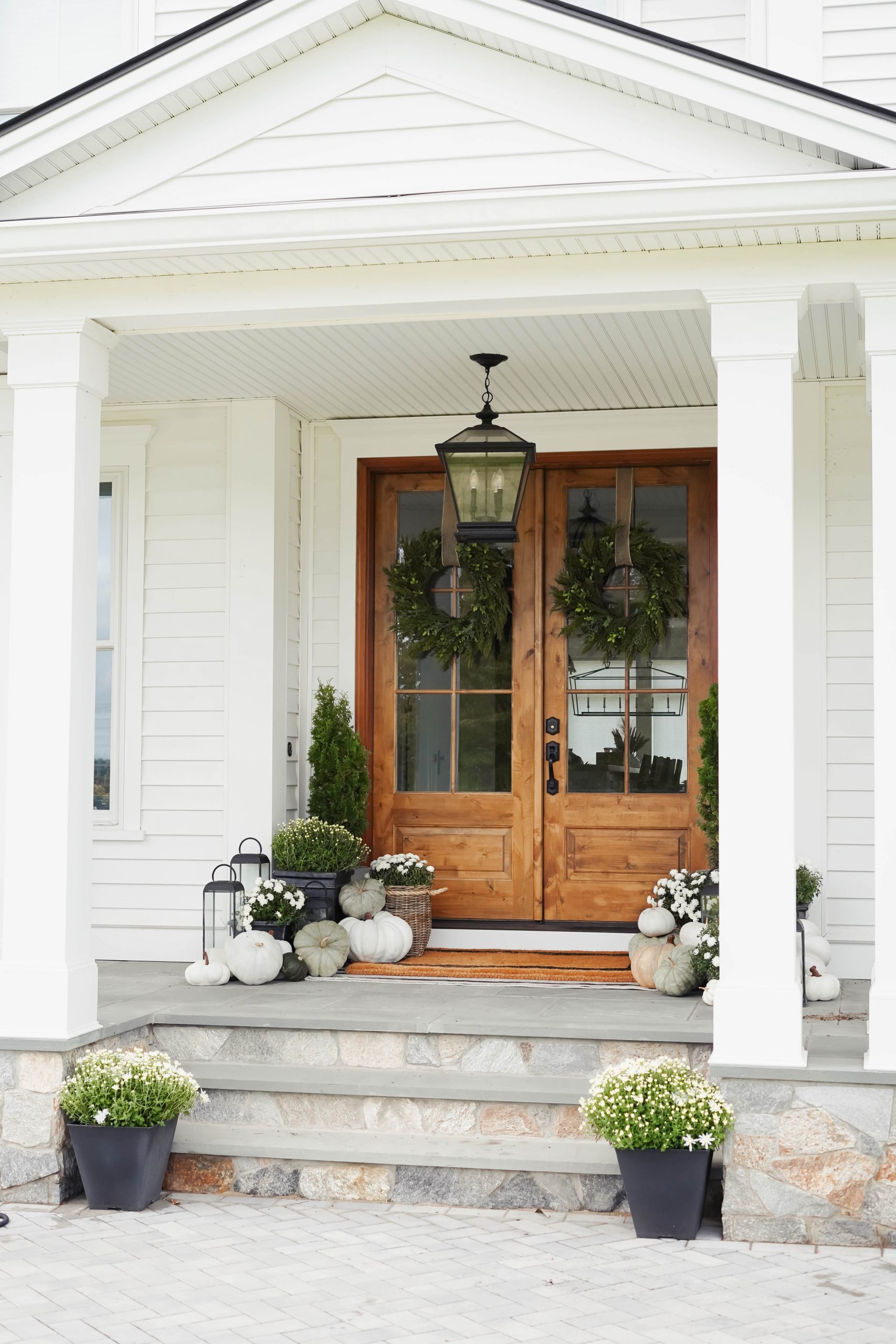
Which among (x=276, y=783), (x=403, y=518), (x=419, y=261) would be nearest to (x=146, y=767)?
(x=276, y=783)

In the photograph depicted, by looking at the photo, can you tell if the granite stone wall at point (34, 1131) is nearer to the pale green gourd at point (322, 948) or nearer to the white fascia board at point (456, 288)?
the pale green gourd at point (322, 948)

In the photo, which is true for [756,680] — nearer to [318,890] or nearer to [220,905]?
[318,890]

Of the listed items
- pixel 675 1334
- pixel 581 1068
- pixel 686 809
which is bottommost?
pixel 675 1334

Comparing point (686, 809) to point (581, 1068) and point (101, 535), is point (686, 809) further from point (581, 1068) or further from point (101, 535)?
point (101, 535)

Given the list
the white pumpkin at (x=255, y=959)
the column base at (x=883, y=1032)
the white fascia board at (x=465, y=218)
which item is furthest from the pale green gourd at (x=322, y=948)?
the white fascia board at (x=465, y=218)

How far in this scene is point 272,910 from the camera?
610 centimetres

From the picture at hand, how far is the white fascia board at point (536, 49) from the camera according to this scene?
407 cm

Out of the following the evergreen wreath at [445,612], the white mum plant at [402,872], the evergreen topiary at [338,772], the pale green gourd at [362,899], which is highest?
the evergreen wreath at [445,612]

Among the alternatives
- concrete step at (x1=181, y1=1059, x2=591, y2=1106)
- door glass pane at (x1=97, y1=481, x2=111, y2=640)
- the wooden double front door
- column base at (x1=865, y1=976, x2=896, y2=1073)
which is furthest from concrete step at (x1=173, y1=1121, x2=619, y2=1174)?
door glass pane at (x1=97, y1=481, x2=111, y2=640)

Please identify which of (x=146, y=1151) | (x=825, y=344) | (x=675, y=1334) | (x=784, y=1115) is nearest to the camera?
(x=675, y=1334)

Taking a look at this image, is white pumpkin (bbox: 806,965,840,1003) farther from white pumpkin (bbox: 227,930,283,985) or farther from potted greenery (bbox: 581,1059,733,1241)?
white pumpkin (bbox: 227,930,283,985)

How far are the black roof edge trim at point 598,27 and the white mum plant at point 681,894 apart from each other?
3.25 meters

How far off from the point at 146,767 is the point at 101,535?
3.79ft

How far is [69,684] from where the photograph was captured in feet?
15.4
